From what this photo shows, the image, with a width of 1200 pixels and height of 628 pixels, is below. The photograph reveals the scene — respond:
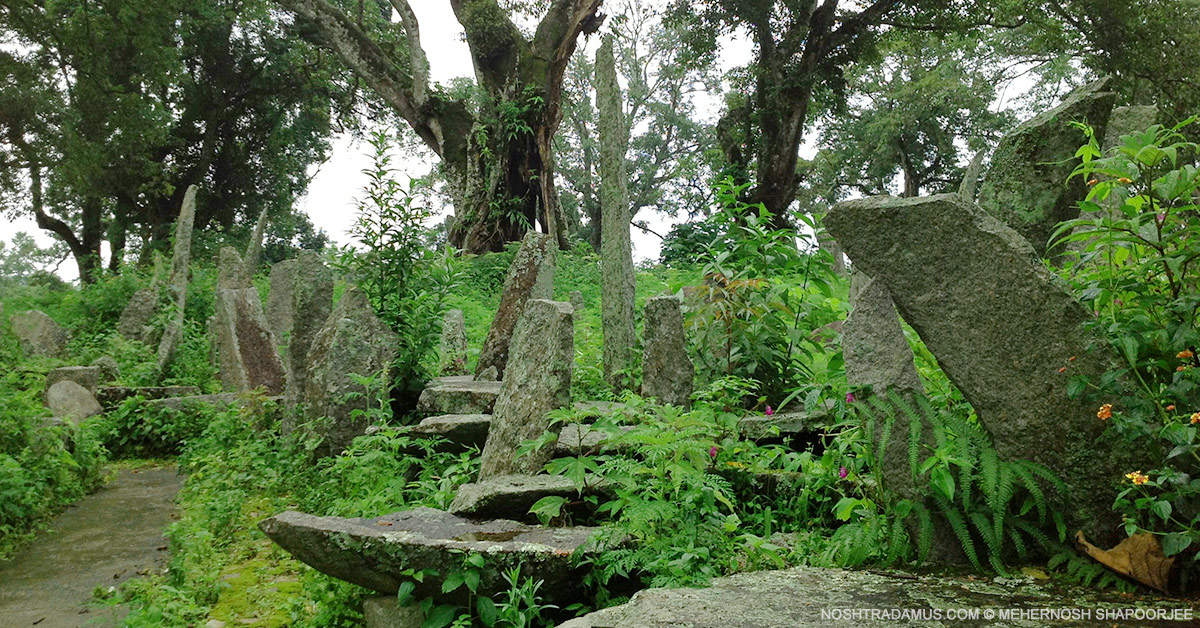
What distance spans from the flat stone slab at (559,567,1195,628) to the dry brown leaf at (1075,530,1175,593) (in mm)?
109

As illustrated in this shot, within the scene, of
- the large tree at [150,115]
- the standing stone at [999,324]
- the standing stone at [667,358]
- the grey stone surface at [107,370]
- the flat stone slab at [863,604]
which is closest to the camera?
the flat stone slab at [863,604]

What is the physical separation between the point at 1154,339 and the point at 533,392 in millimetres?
3160

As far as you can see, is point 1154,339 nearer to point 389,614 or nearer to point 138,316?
point 389,614

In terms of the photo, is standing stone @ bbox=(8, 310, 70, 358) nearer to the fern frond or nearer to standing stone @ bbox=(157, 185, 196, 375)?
standing stone @ bbox=(157, 185, 196, 375)

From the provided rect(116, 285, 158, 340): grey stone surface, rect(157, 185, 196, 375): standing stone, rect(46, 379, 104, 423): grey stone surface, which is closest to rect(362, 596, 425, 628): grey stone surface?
rect(46, 379, 104, 423): grey stone surface

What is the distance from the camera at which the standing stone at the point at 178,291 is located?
12.1m

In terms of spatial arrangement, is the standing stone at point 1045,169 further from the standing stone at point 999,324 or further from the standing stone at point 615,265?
the standing stone at point 615,265

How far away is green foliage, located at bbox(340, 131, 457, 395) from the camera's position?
7449mm

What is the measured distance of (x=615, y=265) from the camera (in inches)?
279

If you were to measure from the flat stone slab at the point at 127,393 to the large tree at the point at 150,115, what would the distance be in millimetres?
10205

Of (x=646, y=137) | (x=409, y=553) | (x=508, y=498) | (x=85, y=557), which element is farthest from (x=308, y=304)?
(x=646, y=137)

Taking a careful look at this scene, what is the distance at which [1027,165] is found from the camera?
15.1ft

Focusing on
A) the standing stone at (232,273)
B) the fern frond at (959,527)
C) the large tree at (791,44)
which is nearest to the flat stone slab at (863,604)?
the fern frond at (959,527)

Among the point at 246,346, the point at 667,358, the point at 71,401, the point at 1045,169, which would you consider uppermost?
the point at 1045,169
